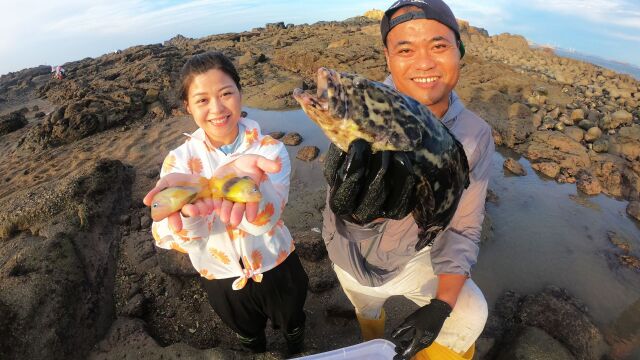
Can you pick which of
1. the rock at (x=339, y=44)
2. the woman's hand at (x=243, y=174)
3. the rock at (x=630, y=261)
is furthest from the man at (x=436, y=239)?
the rock at (x=339, y=44)

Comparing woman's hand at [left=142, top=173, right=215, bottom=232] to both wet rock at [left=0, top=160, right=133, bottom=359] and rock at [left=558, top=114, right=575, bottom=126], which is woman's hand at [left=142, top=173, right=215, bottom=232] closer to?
wet rock at [left=0, top=160, right=133, bottom=359]

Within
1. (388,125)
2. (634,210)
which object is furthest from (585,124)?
(388,125)

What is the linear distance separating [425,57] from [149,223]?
497 centimetres

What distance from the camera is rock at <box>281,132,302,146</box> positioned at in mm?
8555

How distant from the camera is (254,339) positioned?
3117 millimetres

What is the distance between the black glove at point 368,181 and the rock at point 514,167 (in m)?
5.73

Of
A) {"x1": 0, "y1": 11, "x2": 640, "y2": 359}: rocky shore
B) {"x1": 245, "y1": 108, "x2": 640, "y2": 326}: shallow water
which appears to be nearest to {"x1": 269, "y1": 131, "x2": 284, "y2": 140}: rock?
{"x1": 0, "y1": 11, "x2": 640, "y2": 359}: rocky shore

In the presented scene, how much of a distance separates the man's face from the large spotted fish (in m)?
0.61

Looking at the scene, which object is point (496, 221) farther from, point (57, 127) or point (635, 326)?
point (57, 127)

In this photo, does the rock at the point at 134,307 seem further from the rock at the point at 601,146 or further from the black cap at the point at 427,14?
the rock at the point at 601,146

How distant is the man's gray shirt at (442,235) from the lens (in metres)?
2.61

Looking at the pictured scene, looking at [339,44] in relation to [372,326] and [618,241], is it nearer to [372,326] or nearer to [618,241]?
[618,241]

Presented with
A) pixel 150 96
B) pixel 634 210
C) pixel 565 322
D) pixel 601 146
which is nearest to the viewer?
pixel 565 322

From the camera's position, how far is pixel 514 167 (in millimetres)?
6844
